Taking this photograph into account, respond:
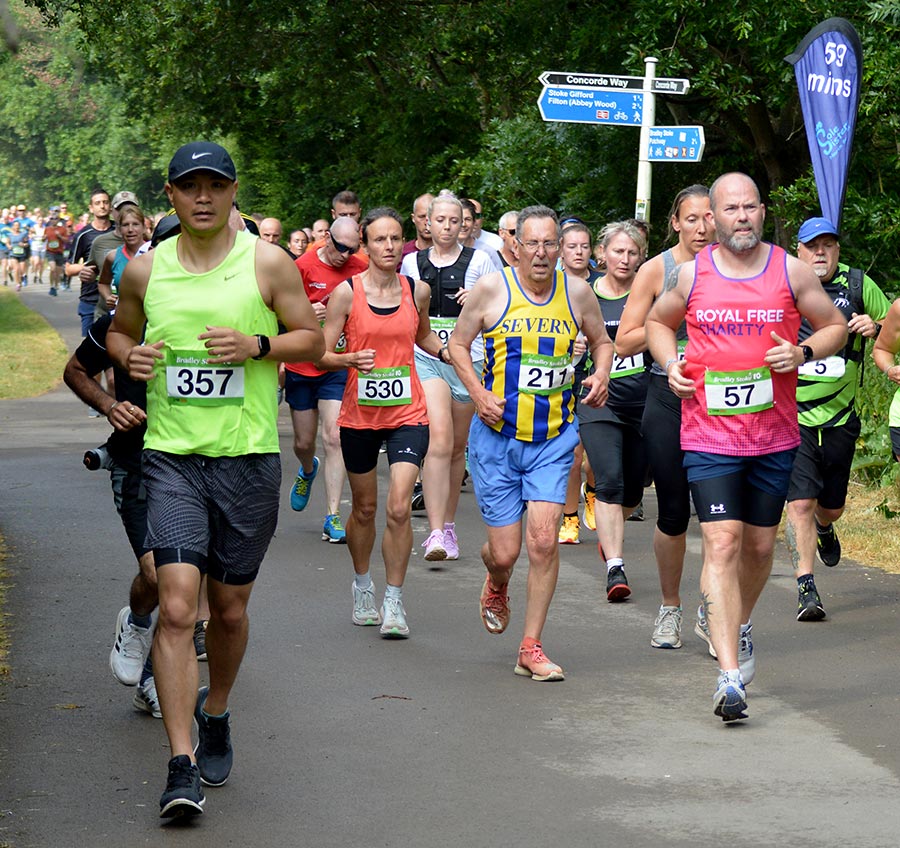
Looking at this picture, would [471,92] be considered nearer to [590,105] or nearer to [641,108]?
[641,108]

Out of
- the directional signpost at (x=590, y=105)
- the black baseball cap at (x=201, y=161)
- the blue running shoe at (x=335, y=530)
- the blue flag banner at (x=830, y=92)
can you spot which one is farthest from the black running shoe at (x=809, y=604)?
the directional signpost at (x=590, y=105)

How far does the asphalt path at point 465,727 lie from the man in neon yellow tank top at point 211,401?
409 mm

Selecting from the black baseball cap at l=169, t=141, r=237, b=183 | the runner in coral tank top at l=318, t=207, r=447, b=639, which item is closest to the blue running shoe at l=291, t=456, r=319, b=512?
the runner in coral tank top at l=318, t=207, r=447, b=639

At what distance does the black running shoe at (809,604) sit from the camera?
8.81m

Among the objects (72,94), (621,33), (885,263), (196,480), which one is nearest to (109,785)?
(196,480)

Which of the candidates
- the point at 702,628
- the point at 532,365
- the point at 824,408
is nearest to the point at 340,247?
the point at 824,408

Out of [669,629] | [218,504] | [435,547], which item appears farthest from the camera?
[435,547]

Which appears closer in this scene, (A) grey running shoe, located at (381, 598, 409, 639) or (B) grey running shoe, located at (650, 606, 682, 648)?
(B) grey running shoe, located at (650, 606, 682, 648)

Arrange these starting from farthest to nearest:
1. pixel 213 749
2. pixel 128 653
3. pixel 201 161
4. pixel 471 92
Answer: pixel 471 92 → pixel 128 653 → pixel 213 749 → pixel 201 161

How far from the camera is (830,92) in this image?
1272 centimetres

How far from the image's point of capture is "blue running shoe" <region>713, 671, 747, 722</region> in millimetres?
6648

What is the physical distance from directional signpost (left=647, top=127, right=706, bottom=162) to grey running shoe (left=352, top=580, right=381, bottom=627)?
7245 mm

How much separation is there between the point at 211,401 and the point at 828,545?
505 cm

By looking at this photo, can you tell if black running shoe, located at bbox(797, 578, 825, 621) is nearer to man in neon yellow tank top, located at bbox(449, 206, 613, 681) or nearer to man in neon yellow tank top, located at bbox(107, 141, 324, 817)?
man in neon yellow tank top, located at bbox(449, 206, 613, 681)
